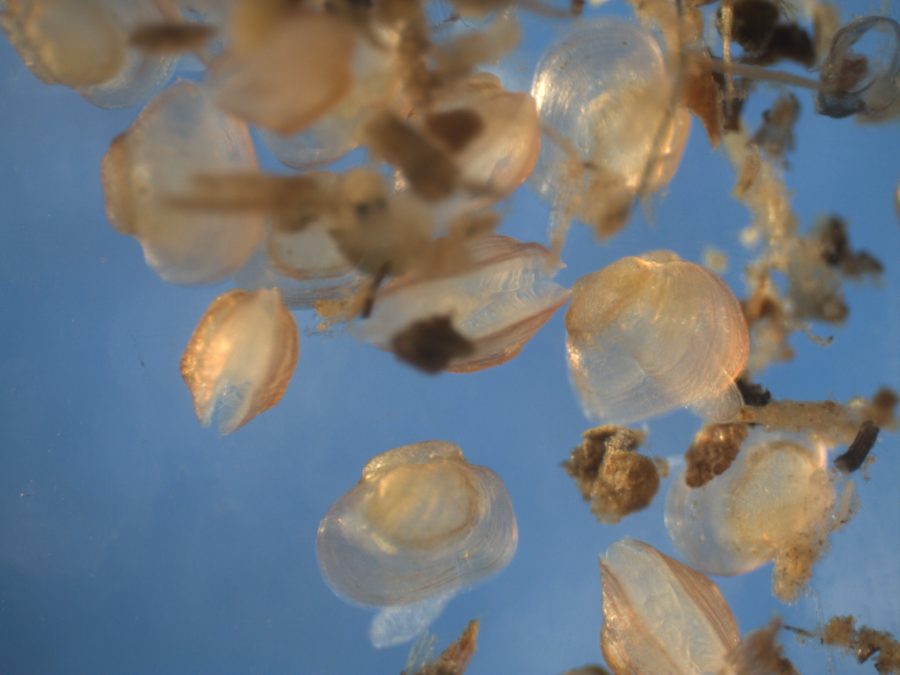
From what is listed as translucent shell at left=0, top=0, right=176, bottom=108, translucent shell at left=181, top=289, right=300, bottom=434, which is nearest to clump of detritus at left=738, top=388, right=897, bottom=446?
translucent shell at left=181, top=289, right=300, bottom=434

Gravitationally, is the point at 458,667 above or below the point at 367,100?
below

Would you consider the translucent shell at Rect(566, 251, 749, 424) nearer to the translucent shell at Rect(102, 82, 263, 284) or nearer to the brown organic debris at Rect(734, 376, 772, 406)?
the brown organic debris at Rect(734, 376, 772, 406)

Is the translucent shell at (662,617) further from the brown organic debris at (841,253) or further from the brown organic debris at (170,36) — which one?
the brown organic debris at (170,36)

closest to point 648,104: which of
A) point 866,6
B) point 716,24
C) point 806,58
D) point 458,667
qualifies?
point 716,24

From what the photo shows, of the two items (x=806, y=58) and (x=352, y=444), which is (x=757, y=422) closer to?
(x=806, y=58)

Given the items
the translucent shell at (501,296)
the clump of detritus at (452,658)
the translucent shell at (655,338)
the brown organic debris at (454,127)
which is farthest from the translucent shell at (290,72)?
the clump of detritus at (452,658)

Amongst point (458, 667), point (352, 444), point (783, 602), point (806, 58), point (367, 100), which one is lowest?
point (458, 667)
